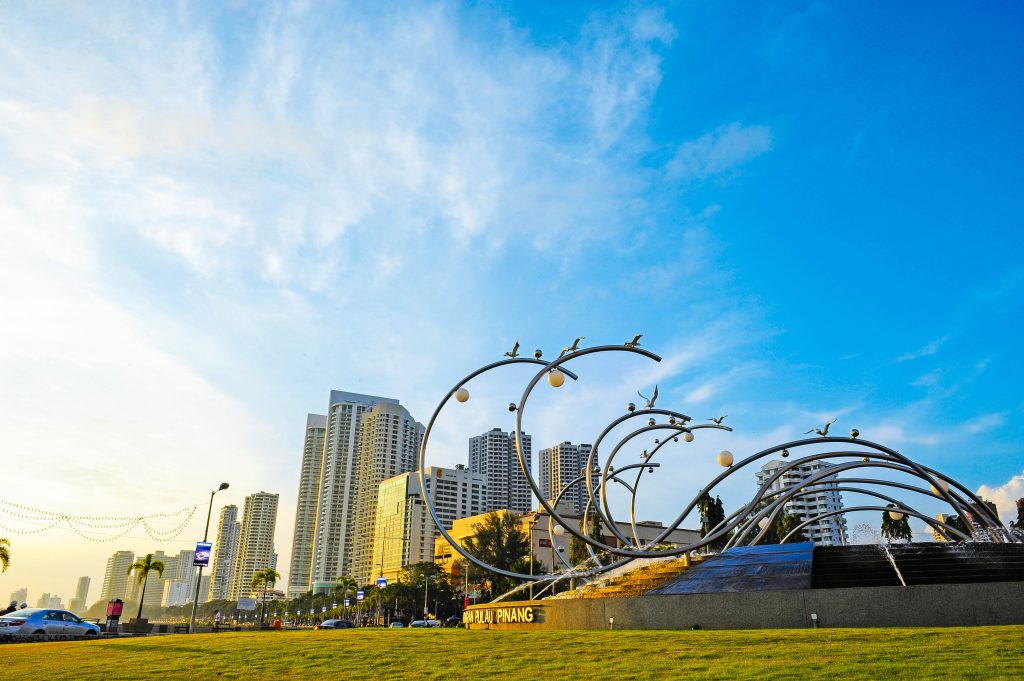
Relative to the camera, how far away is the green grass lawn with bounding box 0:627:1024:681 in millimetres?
9242

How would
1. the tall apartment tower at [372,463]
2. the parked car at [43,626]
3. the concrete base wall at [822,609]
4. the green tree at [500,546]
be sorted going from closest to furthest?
1. the concrete base wall at [822,609]
2. the parked car at [43,626]
3. the green tree at [500,546]
4. the tall apartment tower at [372,463]

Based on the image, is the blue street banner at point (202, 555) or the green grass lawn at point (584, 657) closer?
the green grass lawn at point (584, 657)

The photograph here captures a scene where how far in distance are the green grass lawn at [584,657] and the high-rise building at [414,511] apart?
131758 mm

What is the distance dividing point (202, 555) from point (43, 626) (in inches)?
381

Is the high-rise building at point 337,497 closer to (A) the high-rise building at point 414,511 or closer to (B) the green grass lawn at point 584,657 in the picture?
(A) the high-rise building at point 414,511

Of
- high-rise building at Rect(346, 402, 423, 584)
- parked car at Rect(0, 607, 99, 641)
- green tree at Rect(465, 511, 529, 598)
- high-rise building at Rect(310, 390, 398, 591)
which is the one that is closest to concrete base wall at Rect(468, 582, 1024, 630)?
parked car at Rect(0, 607, 99, 641)

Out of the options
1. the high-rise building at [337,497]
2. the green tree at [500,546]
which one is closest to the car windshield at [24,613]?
the green tree at [500,546]

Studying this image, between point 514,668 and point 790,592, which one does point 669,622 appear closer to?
point 790,592

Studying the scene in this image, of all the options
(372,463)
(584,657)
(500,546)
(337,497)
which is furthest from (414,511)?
(584,657)

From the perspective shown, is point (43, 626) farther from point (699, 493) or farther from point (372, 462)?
point (372, 462)

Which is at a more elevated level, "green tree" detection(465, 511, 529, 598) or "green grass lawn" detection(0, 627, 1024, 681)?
"green tree" detection(465, 511, 529, 598)

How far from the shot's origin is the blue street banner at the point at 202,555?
33.4 m

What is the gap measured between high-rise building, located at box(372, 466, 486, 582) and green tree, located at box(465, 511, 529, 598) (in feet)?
200

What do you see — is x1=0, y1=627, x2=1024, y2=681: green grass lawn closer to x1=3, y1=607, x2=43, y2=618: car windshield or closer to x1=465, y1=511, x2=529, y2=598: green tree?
x1=3, y1=607, x2=43, y2=618: car windshield
